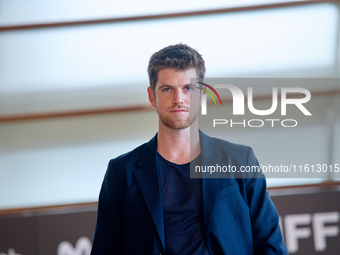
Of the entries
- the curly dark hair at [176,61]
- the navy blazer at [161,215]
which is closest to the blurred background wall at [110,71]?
the curly dark hair at [176,61]

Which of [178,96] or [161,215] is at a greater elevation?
[178,96]

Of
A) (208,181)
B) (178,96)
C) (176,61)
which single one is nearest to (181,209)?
(208,181)

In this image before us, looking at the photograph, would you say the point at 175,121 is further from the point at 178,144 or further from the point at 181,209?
the point at 181,209

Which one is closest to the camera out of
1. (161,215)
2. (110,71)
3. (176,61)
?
(161,215)

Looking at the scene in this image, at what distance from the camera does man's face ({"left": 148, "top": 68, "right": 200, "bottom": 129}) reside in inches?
62.8

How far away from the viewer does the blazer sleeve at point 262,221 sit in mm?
1453

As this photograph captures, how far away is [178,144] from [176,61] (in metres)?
0.37

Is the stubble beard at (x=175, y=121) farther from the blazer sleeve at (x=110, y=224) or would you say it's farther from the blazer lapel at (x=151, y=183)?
the blazer sleeve at (x=110, y=224)

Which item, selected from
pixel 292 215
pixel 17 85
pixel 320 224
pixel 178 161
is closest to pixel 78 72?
pixel 17 85

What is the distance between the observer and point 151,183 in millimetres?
1523

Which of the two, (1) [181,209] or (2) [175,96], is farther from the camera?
(2) [175,96]

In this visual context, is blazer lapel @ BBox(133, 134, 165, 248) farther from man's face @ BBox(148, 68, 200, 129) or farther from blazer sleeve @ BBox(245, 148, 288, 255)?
blazer sleeve @ BBox(245, 148, 288, 255)

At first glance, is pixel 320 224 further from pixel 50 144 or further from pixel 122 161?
pixel 50 144

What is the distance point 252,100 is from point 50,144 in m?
1.30
